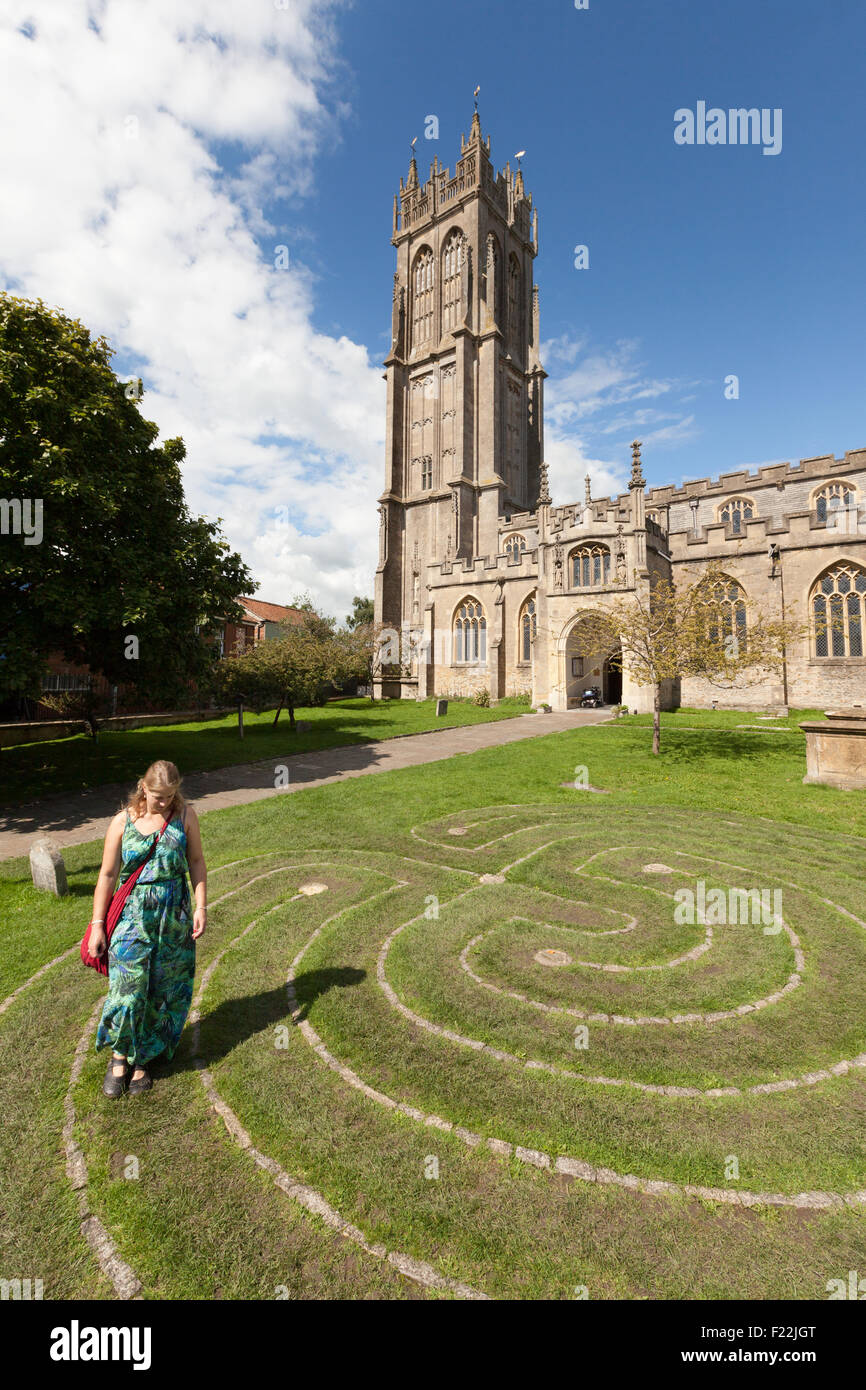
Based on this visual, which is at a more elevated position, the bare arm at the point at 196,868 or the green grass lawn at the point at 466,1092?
the bare arm at the point at 196,868

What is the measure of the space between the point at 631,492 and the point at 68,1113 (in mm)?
29412

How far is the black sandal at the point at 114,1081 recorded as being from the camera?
3.63m

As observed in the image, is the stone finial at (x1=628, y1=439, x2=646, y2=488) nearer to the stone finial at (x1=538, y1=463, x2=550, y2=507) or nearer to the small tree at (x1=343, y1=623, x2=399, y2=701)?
the stone finial at (x1=538, y1=463, x2=550, y2=507)

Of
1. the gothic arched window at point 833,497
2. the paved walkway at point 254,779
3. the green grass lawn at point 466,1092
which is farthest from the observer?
the gothic arched window at point 833,497

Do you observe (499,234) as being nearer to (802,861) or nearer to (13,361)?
(13,361)

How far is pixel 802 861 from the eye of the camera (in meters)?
7.82

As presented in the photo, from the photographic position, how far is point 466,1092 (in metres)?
3.60

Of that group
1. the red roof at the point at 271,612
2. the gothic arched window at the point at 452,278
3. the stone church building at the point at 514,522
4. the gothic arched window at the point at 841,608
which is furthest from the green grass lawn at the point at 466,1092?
the gothic arched window at the point at 452,278

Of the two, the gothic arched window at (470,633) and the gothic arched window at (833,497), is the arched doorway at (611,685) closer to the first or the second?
the gothic arched window at (470,633)

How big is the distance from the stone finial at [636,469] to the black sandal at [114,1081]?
27713mm

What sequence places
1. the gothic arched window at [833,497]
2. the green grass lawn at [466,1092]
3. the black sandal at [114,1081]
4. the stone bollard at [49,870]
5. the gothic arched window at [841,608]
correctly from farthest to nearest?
the gothic arched window at [833,497] < the gothic arched window at [841,608] < the stone bollard at [49,870] < the black sandal at [114,1081] < the green grass lawn at [466,1092]

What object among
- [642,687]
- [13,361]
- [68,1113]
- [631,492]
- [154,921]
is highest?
[631,492]

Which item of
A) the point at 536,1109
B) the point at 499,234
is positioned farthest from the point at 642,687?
the point at 499,234

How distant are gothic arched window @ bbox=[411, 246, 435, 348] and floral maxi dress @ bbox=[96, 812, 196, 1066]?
59.4m
